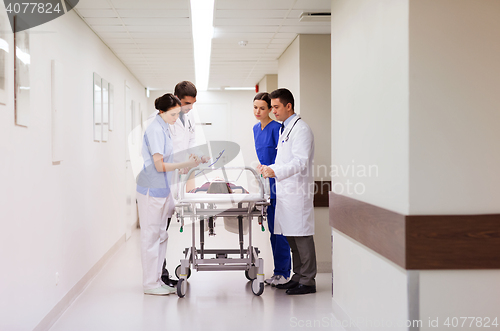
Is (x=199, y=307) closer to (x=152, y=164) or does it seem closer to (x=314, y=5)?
(x=152, y=164)

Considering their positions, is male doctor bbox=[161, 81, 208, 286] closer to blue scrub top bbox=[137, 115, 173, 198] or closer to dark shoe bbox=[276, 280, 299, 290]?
blue scrub top bbox=[137, 115, 173, 198]

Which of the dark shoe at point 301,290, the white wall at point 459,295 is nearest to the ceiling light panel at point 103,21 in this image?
the dark shoe at point 301,290

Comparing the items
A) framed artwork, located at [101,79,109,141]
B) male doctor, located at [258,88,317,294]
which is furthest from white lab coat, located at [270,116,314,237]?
framed artwork, located at [101,79,109,141]

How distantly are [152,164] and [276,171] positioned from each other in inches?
42.0

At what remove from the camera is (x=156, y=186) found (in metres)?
3.80

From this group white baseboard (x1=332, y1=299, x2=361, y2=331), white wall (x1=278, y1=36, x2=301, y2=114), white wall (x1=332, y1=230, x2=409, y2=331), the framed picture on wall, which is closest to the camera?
white wall (x1=332, y1=230, x2=409, y2=331)

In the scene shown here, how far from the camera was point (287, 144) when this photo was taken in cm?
388

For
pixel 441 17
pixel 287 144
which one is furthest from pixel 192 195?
pixel 441 17

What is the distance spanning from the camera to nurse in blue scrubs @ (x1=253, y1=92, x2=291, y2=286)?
4.18 metres

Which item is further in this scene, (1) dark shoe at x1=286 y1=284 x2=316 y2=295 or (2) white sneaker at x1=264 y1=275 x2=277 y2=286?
(2) white sneaker at x1=264 y1=275 x2=277 y2=286

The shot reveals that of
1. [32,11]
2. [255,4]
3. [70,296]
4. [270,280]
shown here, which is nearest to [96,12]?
[32,11]

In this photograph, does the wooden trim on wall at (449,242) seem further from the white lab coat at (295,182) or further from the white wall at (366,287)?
the white lab coat at (295,182)

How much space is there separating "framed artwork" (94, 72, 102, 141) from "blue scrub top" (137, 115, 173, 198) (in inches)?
45.2

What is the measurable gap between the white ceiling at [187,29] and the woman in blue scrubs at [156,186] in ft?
2.79
